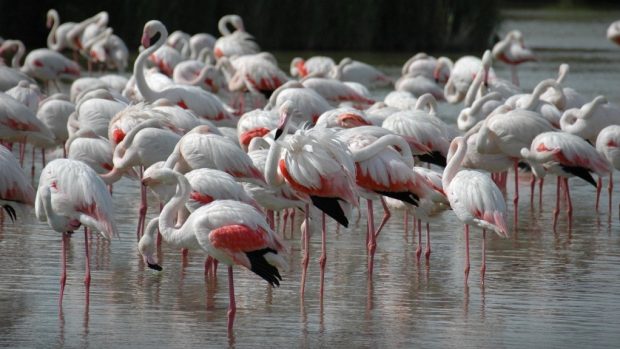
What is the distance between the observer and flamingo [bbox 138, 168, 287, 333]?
6.84 metres

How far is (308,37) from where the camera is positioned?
29.9 meters

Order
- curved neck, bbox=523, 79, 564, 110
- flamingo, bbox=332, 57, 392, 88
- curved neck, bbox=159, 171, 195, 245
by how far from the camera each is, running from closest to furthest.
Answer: curved neck, bbox=159, 171, 195, 245 < curved neck, bbox=523, 79, 564, 110 < flamingo, bbox=332, 57, 392, 88

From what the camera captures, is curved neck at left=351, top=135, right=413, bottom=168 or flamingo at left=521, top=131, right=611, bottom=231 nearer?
curved neck at left=351, top=135, right=413, bottom=168

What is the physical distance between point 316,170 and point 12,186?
2.05m

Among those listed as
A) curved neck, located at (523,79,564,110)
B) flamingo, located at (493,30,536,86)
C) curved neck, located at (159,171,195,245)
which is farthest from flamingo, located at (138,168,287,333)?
flamingo, located at (493,30,536,86)

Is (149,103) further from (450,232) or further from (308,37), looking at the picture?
(308,37)

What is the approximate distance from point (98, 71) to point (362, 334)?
18.7 m

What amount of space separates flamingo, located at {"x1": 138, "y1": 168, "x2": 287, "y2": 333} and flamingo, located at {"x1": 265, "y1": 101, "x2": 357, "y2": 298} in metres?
0.73

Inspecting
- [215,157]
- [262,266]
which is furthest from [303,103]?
[262,266]

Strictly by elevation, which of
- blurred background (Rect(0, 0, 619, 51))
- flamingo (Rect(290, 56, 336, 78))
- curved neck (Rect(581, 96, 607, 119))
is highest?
curved neck (Rect(581, 96, 607, 119))

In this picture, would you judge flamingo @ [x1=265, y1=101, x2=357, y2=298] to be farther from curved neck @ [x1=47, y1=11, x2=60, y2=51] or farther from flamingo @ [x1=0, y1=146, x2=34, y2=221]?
curved neck @ [x1=47, y1=11, x2=60, y2=51]

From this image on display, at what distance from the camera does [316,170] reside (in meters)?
7.80

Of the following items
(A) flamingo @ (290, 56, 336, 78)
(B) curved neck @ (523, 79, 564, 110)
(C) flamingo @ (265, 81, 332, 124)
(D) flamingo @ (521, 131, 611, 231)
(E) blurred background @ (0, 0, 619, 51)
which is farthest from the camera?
(E) blurred background @ (0, 0, 619, 51)

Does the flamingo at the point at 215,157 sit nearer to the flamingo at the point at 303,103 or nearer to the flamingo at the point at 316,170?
the flamingo at the point at 316,170
